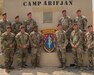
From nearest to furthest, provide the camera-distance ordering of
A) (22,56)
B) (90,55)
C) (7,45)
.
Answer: (7,45), (90,55), (22,56)

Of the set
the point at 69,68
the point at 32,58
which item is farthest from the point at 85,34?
the point at 32,58

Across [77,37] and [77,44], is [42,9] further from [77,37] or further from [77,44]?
[77,44]

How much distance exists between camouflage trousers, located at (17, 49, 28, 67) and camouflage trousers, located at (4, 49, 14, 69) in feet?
0.91

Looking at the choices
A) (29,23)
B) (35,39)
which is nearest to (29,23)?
A: (29,23)

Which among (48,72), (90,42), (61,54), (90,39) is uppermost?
(90,39)

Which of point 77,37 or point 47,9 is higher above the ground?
point 47,9

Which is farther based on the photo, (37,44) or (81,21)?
(81,21)

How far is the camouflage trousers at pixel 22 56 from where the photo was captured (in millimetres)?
12697

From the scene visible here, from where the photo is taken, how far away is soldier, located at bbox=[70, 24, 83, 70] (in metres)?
12.6

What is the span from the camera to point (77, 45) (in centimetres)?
1262

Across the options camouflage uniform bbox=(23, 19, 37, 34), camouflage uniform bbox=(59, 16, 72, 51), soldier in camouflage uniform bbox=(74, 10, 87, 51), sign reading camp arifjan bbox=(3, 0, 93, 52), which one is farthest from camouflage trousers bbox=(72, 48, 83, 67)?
camouflage uniform bbox=(23, 19, 37, 34)

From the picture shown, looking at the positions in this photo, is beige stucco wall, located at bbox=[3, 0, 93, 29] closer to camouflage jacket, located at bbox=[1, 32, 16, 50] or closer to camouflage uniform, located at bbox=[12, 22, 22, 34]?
camouflage uniform, located at bbox=[12, 22, 22, 34]

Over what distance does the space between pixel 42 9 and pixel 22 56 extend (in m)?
2.47

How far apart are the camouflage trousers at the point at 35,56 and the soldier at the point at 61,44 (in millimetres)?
798
